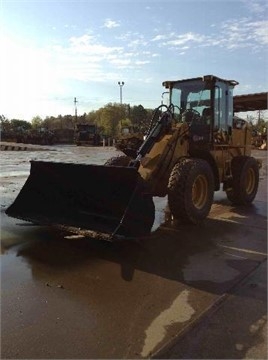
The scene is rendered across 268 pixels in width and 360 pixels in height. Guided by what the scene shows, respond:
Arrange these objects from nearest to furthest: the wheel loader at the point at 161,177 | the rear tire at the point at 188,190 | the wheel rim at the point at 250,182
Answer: the wheel loader at the point at 161,177 < the rear tire at the point at 188,190 < the wheel rim at the point at 250,182

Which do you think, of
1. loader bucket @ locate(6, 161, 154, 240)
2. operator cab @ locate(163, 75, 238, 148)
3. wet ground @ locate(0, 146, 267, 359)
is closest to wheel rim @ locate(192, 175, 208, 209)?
wet ground @ locate(0, 146, 267, 359)

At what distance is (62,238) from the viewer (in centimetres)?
625

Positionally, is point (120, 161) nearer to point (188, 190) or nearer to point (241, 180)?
point (188, 190)

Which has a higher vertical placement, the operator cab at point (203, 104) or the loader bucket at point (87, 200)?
the operator cab at point (203, 104)

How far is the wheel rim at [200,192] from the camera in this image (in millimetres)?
7438

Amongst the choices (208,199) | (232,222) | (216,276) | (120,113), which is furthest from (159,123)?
(120,113)

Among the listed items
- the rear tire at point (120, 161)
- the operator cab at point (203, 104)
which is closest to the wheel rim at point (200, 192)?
the operator cab at point (203, 104)

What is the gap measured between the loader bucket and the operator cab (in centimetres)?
233

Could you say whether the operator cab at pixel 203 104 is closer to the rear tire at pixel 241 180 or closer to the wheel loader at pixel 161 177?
the wheel loader at pixel 161 177

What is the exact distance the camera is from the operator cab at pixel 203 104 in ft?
27.3

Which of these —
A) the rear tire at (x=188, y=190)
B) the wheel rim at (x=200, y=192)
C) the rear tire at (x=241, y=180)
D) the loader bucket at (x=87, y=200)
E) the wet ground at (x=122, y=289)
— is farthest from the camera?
the rear tire at (x=241, y=180)

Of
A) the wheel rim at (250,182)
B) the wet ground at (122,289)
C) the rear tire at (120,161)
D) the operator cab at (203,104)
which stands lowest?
the wet ground at (122,289)

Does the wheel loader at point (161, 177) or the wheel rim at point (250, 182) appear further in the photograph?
the wheel rim at point (250, 182)

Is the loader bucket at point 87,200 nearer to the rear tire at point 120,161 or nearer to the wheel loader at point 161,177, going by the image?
the wheel loader at point 161,177
